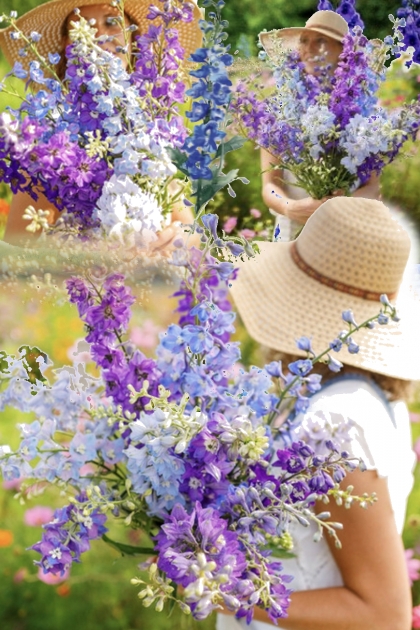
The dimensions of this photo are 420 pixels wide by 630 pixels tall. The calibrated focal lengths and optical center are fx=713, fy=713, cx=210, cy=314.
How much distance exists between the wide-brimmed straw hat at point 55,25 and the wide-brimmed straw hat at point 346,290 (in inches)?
13.9

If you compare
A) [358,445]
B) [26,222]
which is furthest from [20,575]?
[358,445]

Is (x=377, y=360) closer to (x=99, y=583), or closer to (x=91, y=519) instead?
(x=91, y=519)

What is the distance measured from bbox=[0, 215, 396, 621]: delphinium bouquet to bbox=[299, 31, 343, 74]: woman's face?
1.23 feet

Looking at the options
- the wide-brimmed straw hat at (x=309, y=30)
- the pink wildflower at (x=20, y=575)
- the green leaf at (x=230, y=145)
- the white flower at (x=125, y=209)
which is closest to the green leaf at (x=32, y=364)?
the white flower at (x=125, y=209)

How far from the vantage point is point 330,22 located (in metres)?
0.77

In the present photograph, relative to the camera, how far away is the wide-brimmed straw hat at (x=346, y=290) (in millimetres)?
683

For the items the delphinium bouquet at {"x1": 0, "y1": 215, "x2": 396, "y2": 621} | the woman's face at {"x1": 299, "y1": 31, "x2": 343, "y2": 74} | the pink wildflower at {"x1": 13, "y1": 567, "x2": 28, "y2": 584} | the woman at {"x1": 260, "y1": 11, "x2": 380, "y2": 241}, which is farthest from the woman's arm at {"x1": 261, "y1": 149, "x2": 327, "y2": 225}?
the pink wildflower at {"x1": 13, "y1": 567, "x2": 28, "y2": 584}

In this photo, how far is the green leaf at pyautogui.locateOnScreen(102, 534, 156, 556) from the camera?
568 millimetres

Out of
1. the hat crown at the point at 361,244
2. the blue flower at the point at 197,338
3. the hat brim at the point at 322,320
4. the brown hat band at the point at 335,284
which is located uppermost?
the blue flower at the point at 197,338

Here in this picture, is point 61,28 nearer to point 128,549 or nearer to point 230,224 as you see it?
point 230,224

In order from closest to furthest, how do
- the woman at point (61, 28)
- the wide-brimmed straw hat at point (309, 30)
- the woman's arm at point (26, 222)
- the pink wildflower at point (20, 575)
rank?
the woman's arm at point (26, 222) → the wide-brimmed straw hat at point (309, 30) → the woman at point (61, 28) → the pink wildflower at point (20, 575)

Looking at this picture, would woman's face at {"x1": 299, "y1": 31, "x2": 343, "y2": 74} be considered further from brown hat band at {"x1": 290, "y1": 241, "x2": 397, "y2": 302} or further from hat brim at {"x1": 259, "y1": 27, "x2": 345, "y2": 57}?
brown hat band at {"x1": 290, "y1": 241, "x2": 397, "y2": 302}

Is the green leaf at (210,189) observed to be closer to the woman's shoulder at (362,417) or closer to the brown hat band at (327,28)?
A: the woman's shoulder at (362,417)

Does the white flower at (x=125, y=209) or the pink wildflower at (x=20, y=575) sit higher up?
the white flower at (x=125, y=209)
